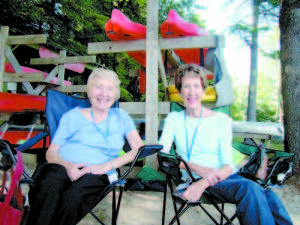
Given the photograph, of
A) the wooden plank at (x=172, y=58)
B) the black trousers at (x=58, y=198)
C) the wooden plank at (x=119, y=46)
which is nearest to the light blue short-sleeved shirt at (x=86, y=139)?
the black trousers at (x=58, y=198)

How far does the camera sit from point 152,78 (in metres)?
3.05

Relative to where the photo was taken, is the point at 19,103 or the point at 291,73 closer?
the point at 291,73

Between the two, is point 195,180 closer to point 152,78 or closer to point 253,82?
point 152,78

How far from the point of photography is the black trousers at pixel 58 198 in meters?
1.24

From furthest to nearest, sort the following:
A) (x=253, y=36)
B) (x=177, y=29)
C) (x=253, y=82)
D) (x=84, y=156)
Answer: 1. (x=253, y=82)
2. (x=253, y=36)
3. (x=177, y=29)
4. (x=84, y=156)

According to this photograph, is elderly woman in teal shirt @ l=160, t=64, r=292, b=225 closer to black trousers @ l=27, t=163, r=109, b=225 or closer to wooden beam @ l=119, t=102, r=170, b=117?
black trousers @ l=27, t=163, r=109, b=225

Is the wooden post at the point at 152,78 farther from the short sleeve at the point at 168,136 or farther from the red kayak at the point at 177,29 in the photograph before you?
the short sleeve at the point at 168,136

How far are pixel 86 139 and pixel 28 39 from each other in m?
3.53

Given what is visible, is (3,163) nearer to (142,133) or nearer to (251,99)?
(142,133)

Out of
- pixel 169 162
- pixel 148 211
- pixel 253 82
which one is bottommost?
pixel 148 211

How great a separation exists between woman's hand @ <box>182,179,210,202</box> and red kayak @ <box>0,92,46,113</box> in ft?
10.7

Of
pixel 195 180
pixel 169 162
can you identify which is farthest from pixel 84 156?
pixel 195 180

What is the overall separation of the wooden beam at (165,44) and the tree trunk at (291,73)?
126 centimetres

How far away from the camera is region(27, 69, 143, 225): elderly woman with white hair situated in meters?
1.28
